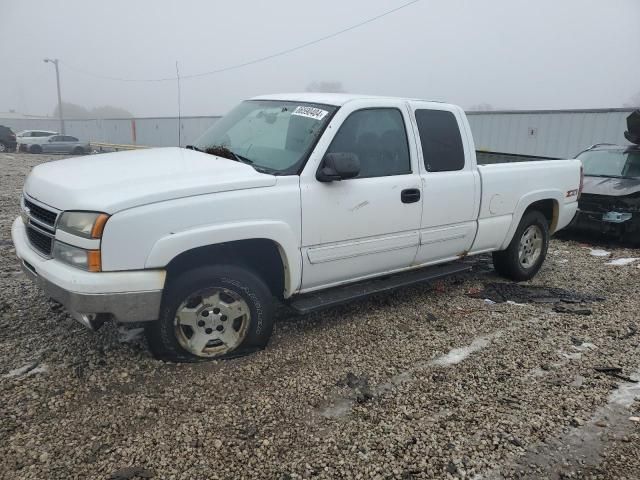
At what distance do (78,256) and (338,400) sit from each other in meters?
1.79

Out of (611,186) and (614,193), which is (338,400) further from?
(611,186)

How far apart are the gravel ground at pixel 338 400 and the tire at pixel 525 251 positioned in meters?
1.00

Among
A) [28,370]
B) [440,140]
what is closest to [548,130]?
[440,140]

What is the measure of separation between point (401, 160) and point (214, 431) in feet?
8.26

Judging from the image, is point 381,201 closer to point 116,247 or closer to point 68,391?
point 116,247

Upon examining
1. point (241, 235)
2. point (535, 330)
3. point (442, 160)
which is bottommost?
point (535, 330)

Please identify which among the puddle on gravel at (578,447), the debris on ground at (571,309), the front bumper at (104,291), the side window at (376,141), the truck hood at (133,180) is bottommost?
the debris on ground at (571,309)

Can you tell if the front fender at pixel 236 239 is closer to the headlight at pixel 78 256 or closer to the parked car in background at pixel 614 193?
the headlight at pixel 78 256

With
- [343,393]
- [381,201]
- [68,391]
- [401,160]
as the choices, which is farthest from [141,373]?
[401,160]

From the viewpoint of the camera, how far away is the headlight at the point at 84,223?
8.84 feet

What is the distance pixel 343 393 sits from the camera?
10.1 feet

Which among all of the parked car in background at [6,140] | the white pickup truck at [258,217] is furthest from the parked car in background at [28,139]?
the white pickup truck at [258,217]

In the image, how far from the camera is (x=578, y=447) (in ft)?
8.64

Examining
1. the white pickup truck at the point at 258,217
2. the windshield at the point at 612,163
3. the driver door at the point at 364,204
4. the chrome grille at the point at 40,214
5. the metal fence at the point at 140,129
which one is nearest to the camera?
the white pickup truck at the point at 258,217
